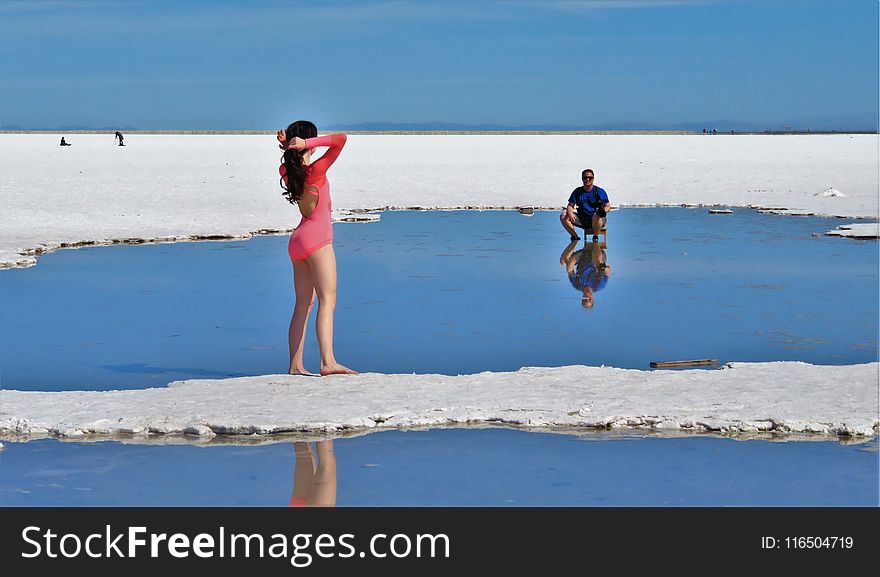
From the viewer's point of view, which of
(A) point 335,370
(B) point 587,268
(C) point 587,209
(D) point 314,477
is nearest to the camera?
(D) point 314,477

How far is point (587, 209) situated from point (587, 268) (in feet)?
10.6

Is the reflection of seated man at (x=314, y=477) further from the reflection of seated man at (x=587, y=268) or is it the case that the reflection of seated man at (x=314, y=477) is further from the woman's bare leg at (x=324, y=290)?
the reflection of seated man at (x=587, y=268)

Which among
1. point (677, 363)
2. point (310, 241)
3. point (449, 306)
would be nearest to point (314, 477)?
point (310, 241)

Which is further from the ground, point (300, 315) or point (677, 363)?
point (300, 315)

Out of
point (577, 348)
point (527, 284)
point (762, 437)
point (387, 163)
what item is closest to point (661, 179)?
point (387, 163)

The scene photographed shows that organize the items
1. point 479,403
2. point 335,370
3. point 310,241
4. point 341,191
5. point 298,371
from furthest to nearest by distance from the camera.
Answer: point 341,191
point 310,241
point 298,371
point 335,370
point 479,403

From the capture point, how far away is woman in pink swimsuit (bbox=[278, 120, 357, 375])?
786 centimetres

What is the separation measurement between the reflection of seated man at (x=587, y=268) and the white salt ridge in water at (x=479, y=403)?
334 cm

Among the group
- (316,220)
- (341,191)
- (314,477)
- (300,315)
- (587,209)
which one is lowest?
(314,477)

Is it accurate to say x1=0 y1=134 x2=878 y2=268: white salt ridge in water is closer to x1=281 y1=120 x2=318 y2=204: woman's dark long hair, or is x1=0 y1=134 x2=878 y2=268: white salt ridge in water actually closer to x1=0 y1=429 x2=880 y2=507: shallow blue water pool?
x1=281 y1=120 x2=318 y2=204: woman's dark long hair

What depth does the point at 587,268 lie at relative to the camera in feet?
44.6

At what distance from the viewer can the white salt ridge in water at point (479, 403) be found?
6488 millimetres

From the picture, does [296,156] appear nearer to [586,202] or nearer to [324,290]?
[324,290]

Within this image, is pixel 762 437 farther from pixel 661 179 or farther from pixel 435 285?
pixel 661 179
